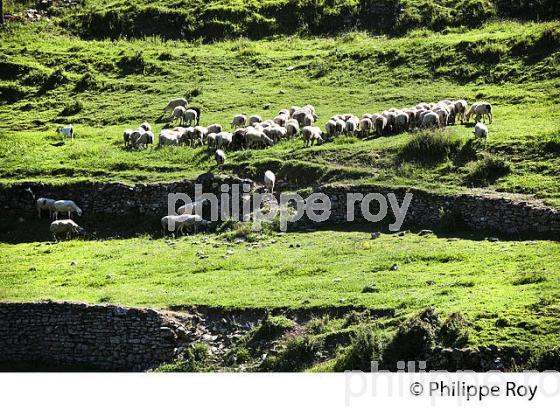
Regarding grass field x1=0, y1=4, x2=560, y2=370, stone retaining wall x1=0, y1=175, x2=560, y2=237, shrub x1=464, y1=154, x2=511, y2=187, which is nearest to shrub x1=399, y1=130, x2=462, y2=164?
grass field x1=0, y1=4, x2=560, y2=370

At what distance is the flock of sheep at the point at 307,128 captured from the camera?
38656mm

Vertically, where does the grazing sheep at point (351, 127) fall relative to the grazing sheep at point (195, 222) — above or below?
above

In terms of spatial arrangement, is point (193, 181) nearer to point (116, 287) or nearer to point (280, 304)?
point (116, 287)

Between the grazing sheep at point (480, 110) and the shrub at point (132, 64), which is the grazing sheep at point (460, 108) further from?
the shrub at point (132, 64)

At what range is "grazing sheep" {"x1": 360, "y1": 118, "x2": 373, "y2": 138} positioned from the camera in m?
38.8

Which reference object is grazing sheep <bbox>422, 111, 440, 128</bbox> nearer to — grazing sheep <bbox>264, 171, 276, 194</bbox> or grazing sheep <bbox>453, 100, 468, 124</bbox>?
grazing sheep <bbox>453, 100, 468, 124</bbox>

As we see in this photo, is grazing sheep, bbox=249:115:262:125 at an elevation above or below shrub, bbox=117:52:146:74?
below

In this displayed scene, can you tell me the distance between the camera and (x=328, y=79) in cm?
4709

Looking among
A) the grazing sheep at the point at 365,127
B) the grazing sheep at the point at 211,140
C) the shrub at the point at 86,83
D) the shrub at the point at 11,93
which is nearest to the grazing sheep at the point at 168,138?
the grazing sheep at the point at 211,140

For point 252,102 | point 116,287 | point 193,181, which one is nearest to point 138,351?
point 116,287

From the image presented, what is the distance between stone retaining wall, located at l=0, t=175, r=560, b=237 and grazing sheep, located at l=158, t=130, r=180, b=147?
11.4 feet

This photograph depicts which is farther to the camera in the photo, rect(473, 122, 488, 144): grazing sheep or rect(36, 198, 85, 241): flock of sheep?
rect(473, 122, 488, 144): grazing sheep

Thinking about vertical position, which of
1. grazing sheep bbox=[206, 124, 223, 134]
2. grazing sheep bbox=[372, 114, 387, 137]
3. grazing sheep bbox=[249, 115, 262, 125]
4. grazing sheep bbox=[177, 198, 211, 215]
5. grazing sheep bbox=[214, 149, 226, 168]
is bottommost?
grazing sheep bbox=[177, 198, 211, 215]

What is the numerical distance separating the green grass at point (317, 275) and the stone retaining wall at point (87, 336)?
681 mm
